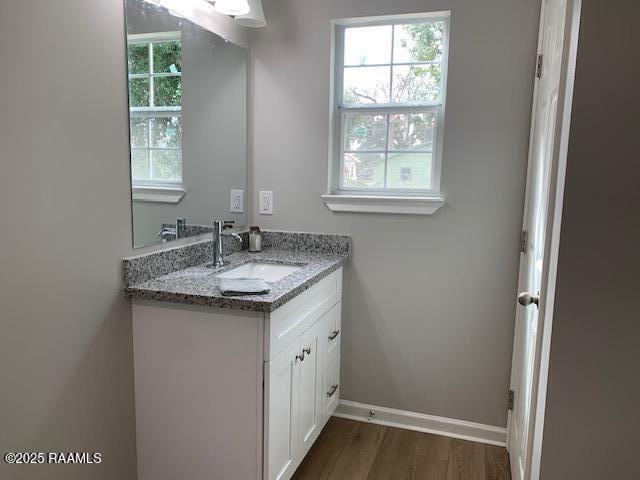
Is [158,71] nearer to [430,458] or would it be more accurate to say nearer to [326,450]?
[326,450]

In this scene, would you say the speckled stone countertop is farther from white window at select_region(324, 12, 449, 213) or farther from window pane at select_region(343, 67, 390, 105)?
window pane at select_region(343, 67, 390, 105)

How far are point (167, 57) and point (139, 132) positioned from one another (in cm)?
35

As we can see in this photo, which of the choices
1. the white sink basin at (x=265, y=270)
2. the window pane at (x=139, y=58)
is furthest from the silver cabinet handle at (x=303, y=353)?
the window pane at (x=139, y=58)

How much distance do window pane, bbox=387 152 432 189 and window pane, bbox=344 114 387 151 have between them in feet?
0.34

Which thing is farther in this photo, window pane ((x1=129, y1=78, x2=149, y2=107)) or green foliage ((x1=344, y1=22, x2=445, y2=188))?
green foliage ((x1=344, y1=22, x2=445, y2=188))

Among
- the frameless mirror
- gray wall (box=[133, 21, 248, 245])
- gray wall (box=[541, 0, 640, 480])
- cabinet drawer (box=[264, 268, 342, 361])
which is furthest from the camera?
gray wall (box=[133, 21, 248, 245])

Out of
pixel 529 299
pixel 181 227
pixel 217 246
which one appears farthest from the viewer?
pixel 217 246

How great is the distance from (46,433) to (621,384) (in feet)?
5.35

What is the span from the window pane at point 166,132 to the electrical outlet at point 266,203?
2.22 ft

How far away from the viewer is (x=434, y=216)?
2.37 metres

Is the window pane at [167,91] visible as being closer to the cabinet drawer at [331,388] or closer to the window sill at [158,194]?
the window sill at [158,194]

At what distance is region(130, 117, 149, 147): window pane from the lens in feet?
5.73

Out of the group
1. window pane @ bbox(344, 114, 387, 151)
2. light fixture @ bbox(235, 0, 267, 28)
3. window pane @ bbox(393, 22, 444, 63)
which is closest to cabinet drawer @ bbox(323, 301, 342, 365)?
window pane @ bbox(344, 114, 387, 151)

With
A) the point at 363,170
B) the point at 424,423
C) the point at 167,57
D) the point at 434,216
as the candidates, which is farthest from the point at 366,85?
the point at 424,423
